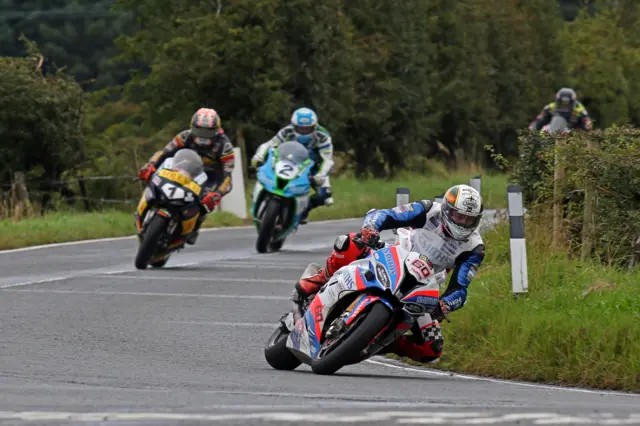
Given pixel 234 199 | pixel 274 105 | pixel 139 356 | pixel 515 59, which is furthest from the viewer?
pixel 515 59

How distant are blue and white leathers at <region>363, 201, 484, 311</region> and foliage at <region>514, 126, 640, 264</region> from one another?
2.93 m

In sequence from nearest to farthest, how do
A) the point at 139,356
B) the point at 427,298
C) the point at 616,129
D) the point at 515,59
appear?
the point at 427,298 → the point at 139,356 → the point at 616,129 → the point at 515,59

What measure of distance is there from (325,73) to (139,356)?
90.0ft

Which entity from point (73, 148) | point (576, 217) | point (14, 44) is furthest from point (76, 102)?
point (14, 44)

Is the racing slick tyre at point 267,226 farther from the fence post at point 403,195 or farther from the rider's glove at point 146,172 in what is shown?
the fence post at point 403,195

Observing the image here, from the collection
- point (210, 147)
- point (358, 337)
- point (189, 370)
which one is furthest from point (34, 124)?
point (358, 337)

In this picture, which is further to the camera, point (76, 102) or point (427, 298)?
point (76, 102)

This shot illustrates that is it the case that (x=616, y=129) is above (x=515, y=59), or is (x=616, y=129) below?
above

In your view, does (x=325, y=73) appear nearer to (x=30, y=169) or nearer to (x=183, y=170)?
(x=30, y=169)

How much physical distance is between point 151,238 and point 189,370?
7963mm

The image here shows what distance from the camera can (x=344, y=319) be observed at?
1005 cm

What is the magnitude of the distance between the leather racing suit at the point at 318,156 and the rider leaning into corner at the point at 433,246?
11361mm

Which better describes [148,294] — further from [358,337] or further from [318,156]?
[318,156]

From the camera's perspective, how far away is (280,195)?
21484mm
